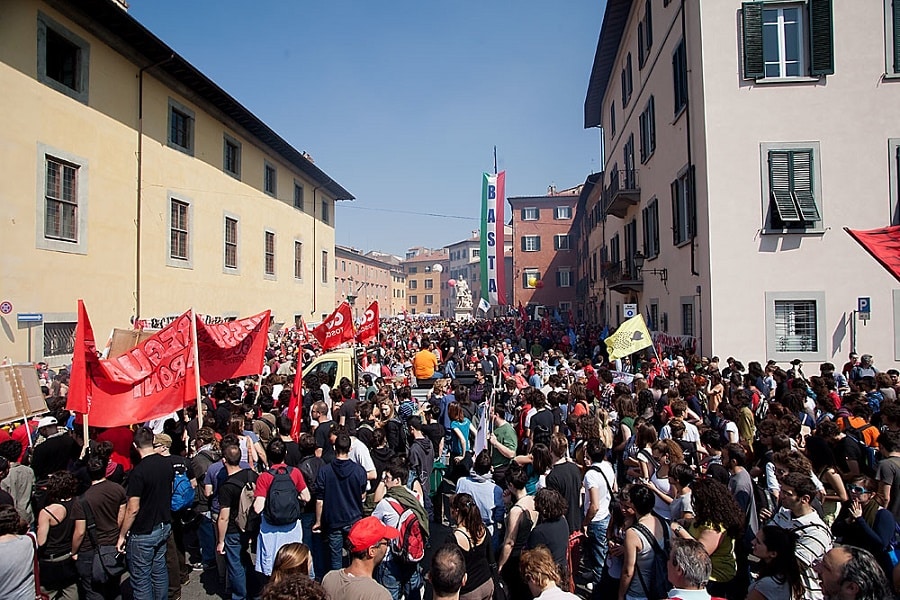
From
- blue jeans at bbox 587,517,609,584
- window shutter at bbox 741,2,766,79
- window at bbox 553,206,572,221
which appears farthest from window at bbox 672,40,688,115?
window at bbox 553,206,572,221

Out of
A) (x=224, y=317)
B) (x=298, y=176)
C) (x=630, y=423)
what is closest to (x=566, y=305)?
(x=298, y=176)

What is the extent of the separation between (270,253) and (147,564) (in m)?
25.7

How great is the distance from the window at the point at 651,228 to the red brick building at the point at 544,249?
3693 cm

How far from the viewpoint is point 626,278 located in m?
23.6

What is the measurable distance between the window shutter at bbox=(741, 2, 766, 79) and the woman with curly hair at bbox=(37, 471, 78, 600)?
15935 millimetres

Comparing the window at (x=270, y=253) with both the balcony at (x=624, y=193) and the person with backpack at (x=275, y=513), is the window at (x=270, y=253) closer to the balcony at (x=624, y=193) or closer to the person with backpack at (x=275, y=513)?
the balcony at (x=624, y=193)

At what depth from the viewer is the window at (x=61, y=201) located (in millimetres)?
15477

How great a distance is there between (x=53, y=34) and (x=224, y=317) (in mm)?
11815

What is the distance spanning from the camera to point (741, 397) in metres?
8.00

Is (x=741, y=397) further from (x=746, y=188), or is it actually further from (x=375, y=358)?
(x=375, y=358)

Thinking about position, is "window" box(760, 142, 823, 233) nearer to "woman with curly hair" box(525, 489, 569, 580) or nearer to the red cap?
"woman with curly hair" box(525, 489, 569, 580)

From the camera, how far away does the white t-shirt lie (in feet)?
17.8

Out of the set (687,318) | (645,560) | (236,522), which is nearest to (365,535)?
(645,560)

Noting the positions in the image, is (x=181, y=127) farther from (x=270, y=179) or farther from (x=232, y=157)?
(x=270, y=179)
